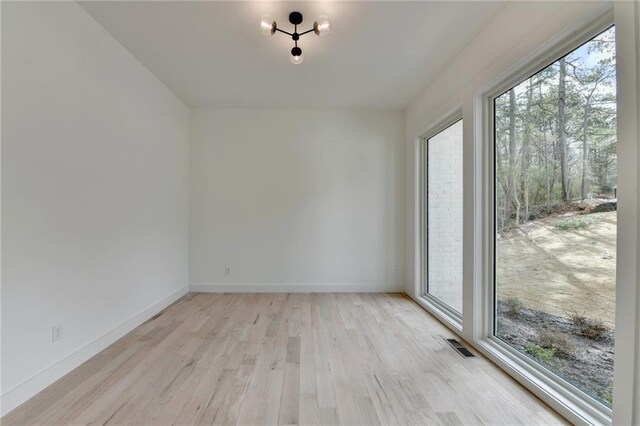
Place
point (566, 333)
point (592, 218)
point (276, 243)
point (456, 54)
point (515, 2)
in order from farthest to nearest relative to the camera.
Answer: point (276, 243), point (456, 54), point (515, 2), point (566, 333), point (592, 218)

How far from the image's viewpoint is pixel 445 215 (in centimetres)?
347

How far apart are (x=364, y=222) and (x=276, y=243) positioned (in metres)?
1.39

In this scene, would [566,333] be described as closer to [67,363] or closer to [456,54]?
[456,54]

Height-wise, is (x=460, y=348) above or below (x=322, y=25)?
below

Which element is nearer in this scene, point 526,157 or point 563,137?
point 563,137

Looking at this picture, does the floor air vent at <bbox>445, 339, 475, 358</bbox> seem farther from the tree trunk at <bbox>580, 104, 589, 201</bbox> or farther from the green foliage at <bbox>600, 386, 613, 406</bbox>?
the tree trunk at <bbox>580, 104, 589, 201</bbox>

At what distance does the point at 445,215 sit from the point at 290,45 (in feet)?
8.38

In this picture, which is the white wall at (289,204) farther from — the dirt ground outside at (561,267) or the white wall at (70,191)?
the dirt ground outside at (561,267)

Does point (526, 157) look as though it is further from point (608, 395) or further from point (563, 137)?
point (608, 395)

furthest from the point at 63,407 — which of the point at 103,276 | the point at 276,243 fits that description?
the point at 276,243

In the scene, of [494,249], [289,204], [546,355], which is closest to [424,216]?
[494,249]

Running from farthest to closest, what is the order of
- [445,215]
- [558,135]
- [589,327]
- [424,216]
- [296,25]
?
[424,216], [445,215], [296,25], [558,135], [589,327]

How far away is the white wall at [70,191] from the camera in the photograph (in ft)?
5.71

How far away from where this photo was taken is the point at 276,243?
4.32m
